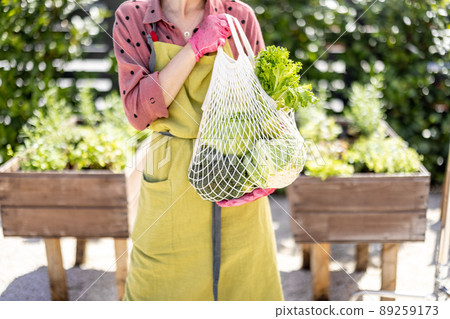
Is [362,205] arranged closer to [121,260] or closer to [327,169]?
[327,169]

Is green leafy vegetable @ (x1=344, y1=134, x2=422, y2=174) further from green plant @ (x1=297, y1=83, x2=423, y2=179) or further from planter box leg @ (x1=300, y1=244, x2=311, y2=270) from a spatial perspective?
planter box leg @ (x1=300, y1=244, x2=311, y2=270)

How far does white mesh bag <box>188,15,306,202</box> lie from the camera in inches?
63.4

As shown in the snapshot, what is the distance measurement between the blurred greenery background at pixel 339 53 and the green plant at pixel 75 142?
0.36 meters

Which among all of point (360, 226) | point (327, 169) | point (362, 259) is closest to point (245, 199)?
point (327, 169)

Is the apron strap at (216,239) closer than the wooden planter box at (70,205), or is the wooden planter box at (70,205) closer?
the apron strap at (216,239)

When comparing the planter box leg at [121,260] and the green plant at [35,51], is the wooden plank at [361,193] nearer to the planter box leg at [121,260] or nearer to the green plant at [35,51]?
the planter box leg at [121,260]

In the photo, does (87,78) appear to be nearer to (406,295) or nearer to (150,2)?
(150,2)

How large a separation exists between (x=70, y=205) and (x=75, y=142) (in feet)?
1.88

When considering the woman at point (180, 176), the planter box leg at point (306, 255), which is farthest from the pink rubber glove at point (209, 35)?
the planter box leg at point (306, 255)

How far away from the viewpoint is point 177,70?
166 centimetres

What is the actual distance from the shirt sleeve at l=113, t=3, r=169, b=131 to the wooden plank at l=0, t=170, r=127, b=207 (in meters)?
0.88

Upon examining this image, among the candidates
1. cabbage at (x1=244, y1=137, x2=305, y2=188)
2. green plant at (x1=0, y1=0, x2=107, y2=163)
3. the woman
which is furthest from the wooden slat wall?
green plant at (x1=0, y1=0, x2=107, y2=163)

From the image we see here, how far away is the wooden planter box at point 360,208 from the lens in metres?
2.52

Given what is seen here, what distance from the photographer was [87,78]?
3.97 metres
